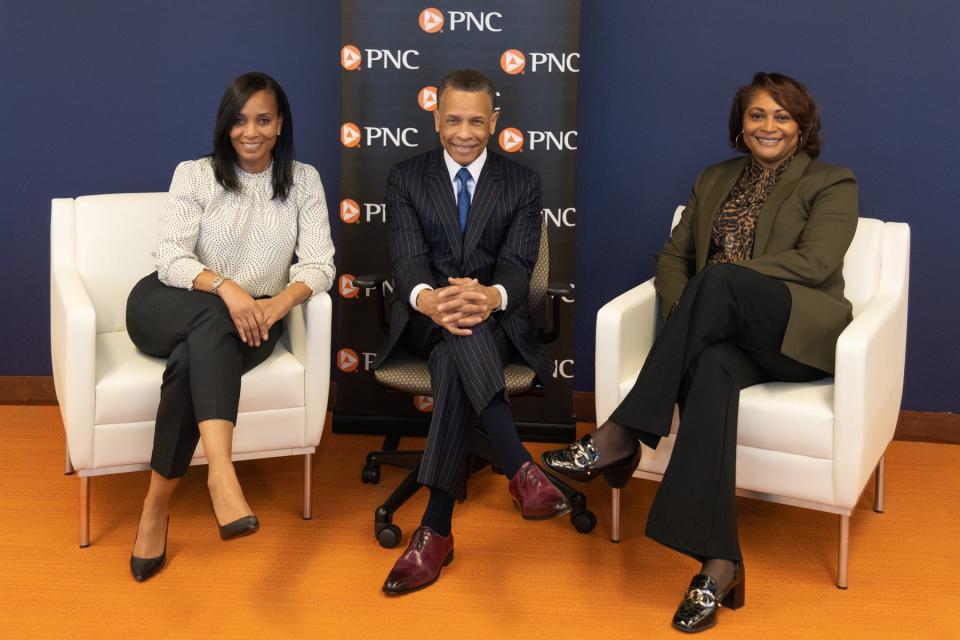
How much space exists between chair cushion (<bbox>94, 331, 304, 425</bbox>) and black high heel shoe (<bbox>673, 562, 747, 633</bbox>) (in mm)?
1278

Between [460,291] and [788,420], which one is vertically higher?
[460,291]

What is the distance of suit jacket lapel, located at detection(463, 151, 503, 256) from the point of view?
3.21 metres

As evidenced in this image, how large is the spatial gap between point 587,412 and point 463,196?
4.55 ft

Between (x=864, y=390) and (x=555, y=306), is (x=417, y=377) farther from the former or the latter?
(x=864, y=390)

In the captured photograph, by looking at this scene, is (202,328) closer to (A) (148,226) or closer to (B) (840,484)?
(A) (148,226)

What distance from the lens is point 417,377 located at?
3.12 m

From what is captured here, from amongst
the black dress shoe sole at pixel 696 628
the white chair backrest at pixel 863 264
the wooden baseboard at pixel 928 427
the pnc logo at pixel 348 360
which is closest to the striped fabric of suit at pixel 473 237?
the pnc logo at pixel 348 360

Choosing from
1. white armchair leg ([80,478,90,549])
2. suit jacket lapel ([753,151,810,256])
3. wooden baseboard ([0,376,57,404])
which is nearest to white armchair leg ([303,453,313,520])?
white armchair leg ([80,478,90,549])

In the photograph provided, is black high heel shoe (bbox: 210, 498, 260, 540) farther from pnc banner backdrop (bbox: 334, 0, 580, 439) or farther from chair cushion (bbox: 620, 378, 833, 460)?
pnc banner backdrop (bbox: 334, 0, 580, 439)

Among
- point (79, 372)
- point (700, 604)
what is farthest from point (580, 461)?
point (79, 372)

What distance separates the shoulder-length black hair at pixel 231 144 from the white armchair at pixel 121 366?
0.42 meters

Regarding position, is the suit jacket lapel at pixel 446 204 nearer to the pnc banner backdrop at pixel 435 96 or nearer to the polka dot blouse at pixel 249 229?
the polka dot blouse at pixel 249 229

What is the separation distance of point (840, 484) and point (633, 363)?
702 millimetres

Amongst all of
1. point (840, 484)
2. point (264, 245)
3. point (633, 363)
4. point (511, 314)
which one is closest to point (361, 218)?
point (264, 245)
